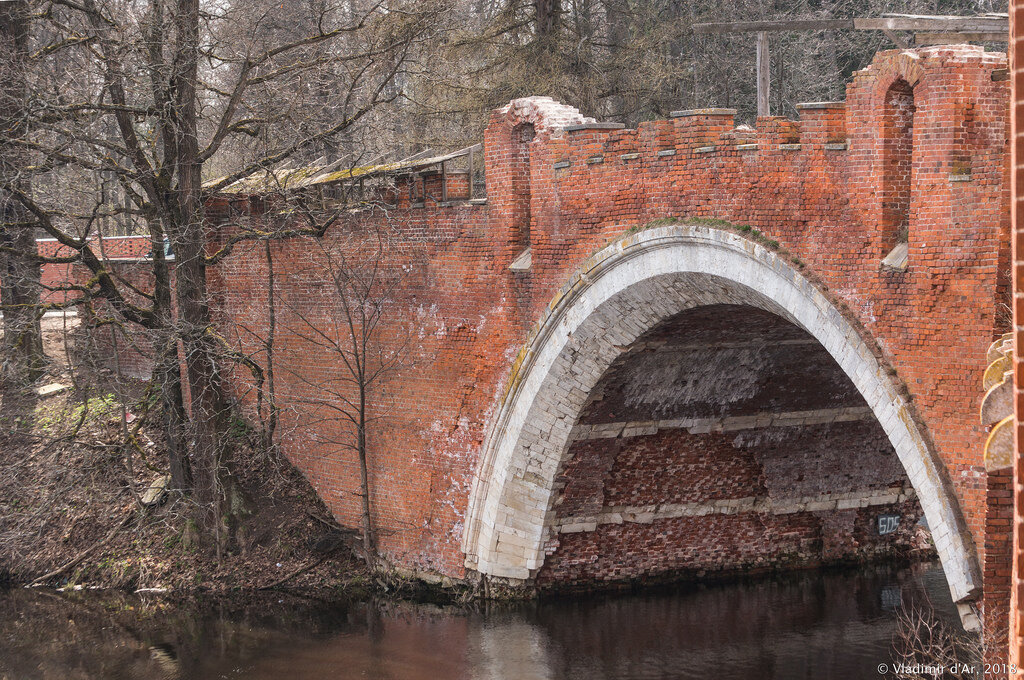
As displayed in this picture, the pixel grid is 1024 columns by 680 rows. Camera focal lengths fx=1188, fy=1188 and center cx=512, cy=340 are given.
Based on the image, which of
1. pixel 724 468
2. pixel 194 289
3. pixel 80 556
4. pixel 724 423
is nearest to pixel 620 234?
pixel 724 423

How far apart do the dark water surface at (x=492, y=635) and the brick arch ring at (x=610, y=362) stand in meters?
1.08

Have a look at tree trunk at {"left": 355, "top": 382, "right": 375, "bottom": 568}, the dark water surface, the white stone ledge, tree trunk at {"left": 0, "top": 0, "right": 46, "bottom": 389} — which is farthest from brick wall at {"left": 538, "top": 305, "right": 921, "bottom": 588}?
tree trunk at {"left": 0, "top": 0, "right": 46, "bottom": 389}

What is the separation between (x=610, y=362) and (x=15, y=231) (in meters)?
8.85

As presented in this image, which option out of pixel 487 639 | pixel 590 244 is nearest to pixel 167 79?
pixel 590 244

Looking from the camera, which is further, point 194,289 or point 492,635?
point 194,289

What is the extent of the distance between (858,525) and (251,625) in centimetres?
742

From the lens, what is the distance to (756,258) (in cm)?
960

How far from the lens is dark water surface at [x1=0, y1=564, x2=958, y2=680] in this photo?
1175cm

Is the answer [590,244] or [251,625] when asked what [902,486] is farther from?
[251,625]

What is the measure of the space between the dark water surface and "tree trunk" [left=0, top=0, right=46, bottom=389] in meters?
3.29

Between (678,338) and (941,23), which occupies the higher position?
(941,23)

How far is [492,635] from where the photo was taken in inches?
493

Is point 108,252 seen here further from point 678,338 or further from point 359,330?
point 678,338

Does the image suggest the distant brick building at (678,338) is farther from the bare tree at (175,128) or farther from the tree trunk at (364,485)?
the bare tree at (175,128)
